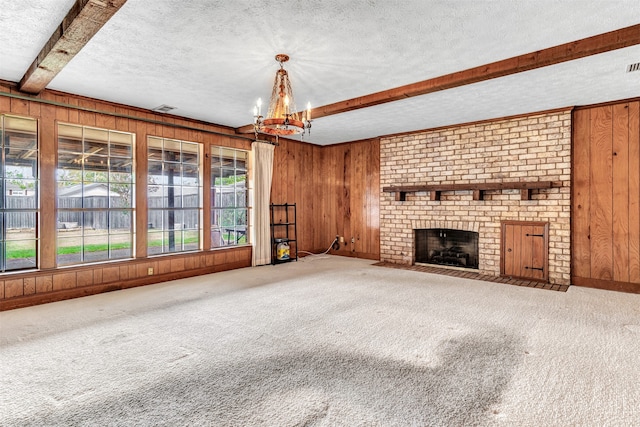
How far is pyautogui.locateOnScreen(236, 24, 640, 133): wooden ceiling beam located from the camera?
282 cm

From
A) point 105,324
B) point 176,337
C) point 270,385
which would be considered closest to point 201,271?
point 105,324

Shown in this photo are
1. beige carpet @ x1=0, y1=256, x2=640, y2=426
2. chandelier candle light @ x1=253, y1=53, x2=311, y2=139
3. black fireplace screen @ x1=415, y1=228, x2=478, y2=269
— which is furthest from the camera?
black fireplace screen @ x1=415, y1=228, x2=478, y2=269

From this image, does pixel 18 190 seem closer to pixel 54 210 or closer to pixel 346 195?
pixel 54 210

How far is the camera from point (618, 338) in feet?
9.98

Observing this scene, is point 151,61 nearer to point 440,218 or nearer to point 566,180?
point 440,218

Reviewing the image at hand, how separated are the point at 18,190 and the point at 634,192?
26.5ft

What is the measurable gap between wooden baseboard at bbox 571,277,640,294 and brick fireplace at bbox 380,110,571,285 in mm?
165

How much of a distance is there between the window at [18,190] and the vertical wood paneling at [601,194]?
756 cm

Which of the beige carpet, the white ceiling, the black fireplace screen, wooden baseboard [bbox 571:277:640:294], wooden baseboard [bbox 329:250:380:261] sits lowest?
the beige carpet

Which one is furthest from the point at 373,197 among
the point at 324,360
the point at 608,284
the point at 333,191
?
the point at 324,360

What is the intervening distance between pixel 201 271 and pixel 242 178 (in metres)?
1.97

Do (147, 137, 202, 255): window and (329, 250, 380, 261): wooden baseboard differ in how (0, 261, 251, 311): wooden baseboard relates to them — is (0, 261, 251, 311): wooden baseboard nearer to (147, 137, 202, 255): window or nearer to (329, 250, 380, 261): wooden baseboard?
(147, 137, 202, 255): window

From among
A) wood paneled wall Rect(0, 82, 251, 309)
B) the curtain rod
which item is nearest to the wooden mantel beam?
the curtain rod

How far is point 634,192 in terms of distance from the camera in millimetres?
4715
